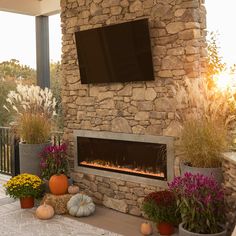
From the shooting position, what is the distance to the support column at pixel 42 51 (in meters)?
7.19

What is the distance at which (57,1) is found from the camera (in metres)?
6.68

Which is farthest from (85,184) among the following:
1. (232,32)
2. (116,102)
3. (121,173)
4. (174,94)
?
(232,32)

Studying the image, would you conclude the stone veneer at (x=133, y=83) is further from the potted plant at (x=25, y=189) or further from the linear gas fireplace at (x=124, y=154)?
the potted plant at (x=25, y=189)

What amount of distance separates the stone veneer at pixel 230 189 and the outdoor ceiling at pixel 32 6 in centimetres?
447

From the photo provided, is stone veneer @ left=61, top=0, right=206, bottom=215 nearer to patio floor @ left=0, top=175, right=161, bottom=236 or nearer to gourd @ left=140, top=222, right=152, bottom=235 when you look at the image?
patio floor @ left=0, top=175, right=161, bottom=236

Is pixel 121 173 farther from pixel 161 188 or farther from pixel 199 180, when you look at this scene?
pixel 199 180

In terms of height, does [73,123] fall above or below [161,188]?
above

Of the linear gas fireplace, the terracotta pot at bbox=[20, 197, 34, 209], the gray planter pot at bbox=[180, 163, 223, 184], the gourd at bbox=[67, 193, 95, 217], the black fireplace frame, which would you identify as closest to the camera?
the gray planter pot at bbox=[180, 163, 223, 184]

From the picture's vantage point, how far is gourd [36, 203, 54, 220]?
469 cm

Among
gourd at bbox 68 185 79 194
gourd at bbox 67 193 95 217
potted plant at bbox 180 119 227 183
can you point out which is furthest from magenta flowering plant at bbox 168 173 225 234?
gourd at bbox 68 185 79 194

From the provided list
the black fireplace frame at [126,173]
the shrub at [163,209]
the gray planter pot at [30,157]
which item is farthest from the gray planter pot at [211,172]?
the gray planter pot at [30,157]

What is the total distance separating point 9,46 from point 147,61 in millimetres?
6023

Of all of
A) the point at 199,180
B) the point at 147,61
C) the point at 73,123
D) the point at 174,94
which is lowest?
the point at 199,180

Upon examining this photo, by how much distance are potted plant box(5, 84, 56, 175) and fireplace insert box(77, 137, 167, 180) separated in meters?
0.64
